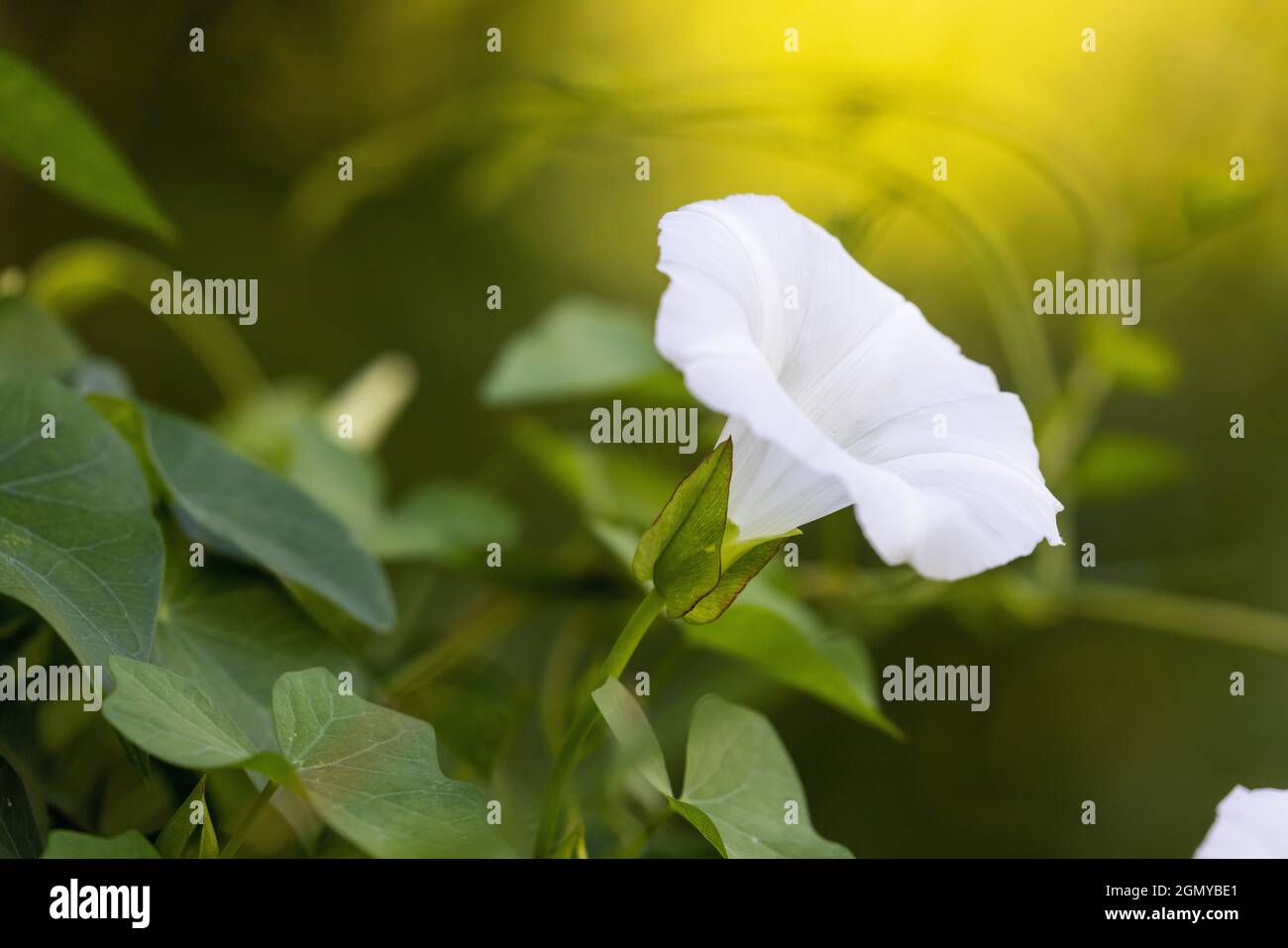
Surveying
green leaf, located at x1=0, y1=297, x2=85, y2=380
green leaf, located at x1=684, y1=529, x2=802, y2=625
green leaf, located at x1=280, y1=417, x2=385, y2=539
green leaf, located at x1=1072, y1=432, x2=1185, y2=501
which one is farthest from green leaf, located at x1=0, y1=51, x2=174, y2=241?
green leaf, located at x1=1072, y1=432, x2=1185, y2=501

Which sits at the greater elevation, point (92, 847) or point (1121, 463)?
point (1121, 463)

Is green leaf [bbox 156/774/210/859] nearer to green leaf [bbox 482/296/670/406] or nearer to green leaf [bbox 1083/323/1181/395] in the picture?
green leaf [bbox 482/296/670/406]

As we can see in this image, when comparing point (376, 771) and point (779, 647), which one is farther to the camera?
point (779, 647)

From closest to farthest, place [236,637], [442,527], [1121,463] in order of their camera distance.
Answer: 1. [236,637]
2. [442,527]
3. [1121,463]

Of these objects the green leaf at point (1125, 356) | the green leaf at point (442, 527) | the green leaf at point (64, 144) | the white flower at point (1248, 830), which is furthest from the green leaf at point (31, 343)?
the green leaf at point (1125, 356)

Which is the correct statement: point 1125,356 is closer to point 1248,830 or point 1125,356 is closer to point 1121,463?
point 1121,463

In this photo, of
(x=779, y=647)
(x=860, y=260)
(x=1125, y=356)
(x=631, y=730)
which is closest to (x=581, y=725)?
(x=631, y=730)
